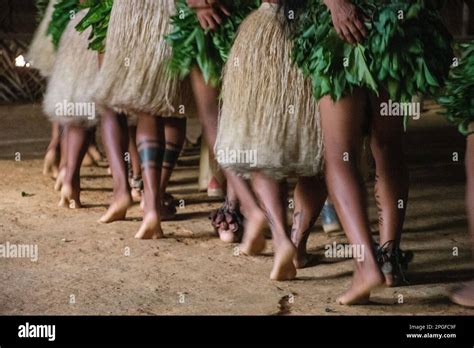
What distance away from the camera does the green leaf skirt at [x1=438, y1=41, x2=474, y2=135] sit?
144 inches

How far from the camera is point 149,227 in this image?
4754mm

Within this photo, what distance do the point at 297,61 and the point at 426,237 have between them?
4.30ft

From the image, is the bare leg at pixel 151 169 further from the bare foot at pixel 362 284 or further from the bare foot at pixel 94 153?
the bare foot at pixel 94 153

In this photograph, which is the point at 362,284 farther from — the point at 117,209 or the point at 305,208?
the point at 117,209

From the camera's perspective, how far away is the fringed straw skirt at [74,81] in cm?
534

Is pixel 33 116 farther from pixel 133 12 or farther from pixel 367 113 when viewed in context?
pixel 367 113

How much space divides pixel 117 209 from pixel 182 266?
0.85 meters

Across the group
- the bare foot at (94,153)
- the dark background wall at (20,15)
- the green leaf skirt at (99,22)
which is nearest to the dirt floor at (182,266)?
the bare foot at (94,153)

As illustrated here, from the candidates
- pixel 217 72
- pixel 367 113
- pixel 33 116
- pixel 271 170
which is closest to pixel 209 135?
pixel 217 72

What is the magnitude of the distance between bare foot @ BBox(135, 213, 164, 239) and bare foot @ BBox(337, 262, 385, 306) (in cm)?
128

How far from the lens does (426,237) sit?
189 inches

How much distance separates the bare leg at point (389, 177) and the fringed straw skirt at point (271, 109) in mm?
221

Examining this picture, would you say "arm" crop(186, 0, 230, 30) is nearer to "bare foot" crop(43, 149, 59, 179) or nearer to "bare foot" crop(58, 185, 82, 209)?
"bare foot" crop(58, 185, 82, 209)

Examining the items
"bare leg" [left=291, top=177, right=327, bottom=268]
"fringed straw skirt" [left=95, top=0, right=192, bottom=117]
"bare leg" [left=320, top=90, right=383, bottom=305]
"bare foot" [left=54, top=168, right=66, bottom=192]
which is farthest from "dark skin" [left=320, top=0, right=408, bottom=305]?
"bare foot" [left=54, top=168, right=66, bottom=192]
